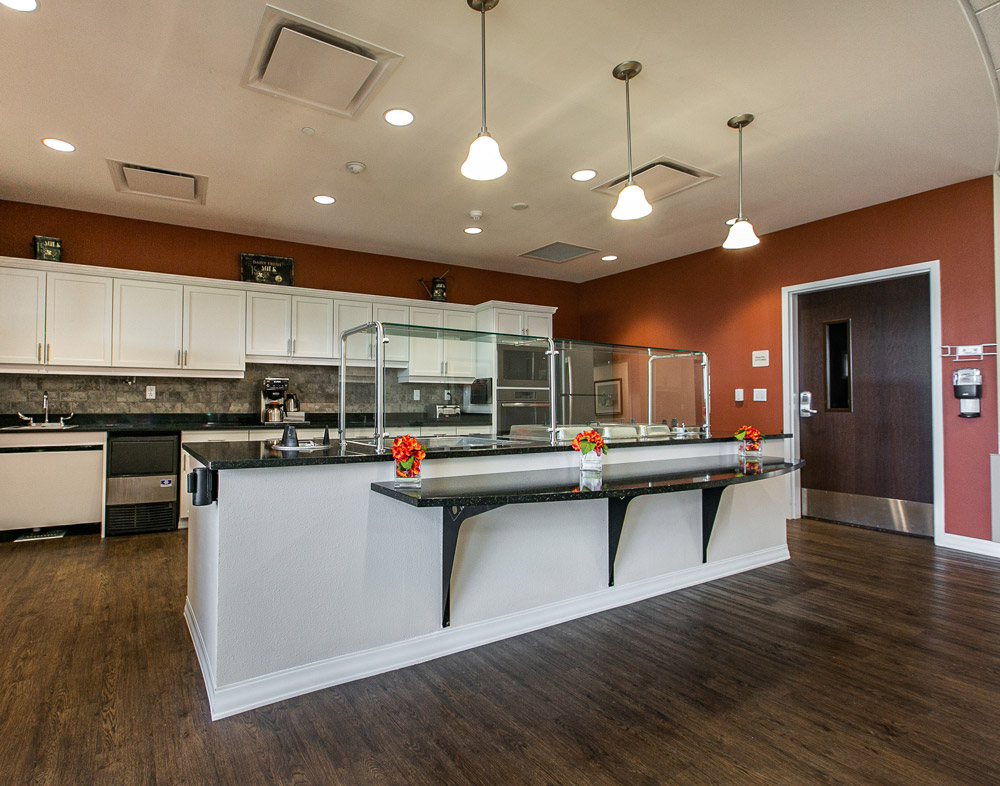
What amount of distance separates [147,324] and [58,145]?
1.59m

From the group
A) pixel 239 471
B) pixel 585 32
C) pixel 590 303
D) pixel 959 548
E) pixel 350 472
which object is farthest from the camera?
pixel 590 303

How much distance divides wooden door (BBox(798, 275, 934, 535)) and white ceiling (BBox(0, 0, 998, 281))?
0.88 meters

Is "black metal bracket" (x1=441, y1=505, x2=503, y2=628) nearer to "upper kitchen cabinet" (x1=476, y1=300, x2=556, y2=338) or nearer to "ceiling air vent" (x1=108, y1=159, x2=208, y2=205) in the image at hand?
"ceiling air vent" (x1=108, y1=159, x2=208, y2=205)

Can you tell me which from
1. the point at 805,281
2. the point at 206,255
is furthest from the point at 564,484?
the point at 206,255

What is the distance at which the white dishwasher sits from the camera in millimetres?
4176

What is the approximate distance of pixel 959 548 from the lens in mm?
4012

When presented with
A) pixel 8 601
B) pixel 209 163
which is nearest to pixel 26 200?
pixel 209 163

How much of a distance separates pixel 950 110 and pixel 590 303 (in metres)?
4.49

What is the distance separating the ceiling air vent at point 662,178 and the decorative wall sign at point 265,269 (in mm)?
3033

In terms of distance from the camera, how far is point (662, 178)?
3945 millimetres

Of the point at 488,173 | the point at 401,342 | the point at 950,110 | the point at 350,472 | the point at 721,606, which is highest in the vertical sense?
the point at 950,110

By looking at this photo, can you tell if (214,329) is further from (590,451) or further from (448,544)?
(590,451)

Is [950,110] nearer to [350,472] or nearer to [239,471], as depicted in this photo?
[350,472]

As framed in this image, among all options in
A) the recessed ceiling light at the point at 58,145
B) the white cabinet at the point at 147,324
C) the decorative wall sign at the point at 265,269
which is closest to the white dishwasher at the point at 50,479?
the white cabinet at the point at 147,324
